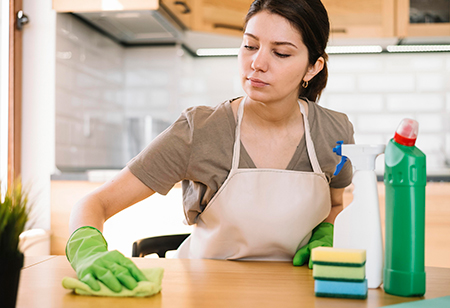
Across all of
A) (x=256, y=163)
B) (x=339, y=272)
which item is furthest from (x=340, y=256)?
(x=256, y=163)

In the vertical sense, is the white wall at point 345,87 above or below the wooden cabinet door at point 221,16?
below

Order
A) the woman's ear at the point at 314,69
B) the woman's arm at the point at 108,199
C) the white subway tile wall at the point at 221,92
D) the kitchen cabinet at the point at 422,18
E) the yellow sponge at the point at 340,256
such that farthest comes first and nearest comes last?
the white subway tile wall at the point at 221,92
the kitchen cabinet at the point at 422,18
the woman's ear at the point at 314,69
the woman's arm at the point at 108,199
the yellow sponge at the point at 340,256

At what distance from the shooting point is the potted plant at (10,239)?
0.56m

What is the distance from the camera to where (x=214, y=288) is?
796mm

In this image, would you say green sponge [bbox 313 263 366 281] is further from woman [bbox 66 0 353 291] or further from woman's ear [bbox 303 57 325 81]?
woman's ear [bbox 303 57 325 81]

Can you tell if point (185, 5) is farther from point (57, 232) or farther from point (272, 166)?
point (272, 166)

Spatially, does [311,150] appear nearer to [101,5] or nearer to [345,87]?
[101,5]

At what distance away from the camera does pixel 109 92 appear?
9.85 feet

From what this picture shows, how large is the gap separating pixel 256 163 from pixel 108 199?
0.38 m

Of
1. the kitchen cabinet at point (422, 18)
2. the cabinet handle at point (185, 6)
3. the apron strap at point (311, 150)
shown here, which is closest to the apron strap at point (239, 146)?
the apron strap at point (311, 150)

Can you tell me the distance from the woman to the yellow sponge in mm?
324

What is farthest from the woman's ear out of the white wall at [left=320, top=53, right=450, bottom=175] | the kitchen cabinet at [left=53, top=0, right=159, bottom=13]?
the white wall at [left=320, top=53, right=450, bottom=175]

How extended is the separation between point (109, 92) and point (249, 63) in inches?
81.1

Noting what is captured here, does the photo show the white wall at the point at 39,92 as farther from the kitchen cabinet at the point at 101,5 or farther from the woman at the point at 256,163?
the woman at the point at 256,163
